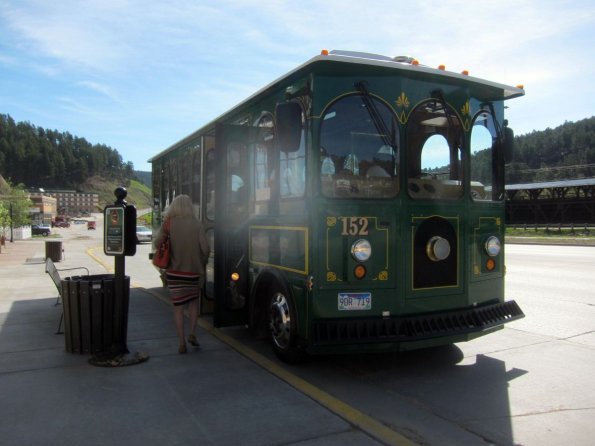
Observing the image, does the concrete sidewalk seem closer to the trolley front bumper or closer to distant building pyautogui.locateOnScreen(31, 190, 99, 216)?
the trolley front bumper

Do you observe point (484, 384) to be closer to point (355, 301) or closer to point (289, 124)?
point (355, 301)

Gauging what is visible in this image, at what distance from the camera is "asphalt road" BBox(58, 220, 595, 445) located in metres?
3.80

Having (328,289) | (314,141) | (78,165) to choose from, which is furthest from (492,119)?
(78,165)

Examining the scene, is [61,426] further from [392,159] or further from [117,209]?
[392,159]

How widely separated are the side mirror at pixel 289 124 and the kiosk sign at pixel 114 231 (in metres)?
2.03

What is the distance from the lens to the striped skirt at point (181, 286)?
574 cm

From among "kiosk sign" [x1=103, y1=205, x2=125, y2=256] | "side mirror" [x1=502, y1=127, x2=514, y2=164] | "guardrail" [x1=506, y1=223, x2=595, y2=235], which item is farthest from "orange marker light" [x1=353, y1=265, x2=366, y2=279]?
"guardrail" [x1=506, y1=223, x2=595, y2=235]

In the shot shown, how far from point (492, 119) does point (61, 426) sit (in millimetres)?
5113

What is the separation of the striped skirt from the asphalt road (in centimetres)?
97

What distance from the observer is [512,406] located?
13.9ft

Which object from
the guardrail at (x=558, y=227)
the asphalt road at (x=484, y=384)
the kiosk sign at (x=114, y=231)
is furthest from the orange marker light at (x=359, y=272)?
the guardrail at (x=558, y=227)

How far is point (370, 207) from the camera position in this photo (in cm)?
482

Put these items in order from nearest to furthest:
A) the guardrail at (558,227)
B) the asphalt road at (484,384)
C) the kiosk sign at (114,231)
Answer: the asphalt road at (484,384), the kiosk sign at (114,231), the guardrail at (558,227)

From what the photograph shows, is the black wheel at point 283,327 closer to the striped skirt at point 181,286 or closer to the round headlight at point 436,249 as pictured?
the striped skirt at point 181,286
